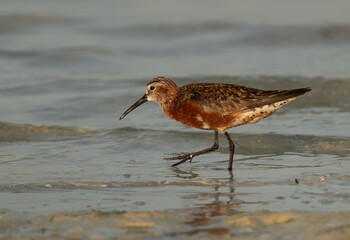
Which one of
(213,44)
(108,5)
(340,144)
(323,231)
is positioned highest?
(108,5)

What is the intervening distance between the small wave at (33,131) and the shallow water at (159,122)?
0.05 metres

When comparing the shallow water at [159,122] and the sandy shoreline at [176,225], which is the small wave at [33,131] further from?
the sandy shoreline at [176,225]

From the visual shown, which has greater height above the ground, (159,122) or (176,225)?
(159,122)

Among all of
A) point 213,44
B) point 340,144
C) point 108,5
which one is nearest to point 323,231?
point 340,144

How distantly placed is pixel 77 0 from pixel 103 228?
59.8 ft

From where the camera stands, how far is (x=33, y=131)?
37.0 feet

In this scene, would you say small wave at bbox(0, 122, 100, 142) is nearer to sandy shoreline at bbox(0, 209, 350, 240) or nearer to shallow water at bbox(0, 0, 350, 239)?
shallow water at bbox(0, 0, 350, 239)

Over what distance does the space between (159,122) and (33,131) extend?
213 cm

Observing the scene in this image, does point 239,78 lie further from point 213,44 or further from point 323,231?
point 323,231

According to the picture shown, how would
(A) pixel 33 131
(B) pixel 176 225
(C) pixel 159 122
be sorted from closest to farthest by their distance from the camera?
1. (B) pixel 176 225
2. (A) pixel 33 131
3. (C) pixel 159 122

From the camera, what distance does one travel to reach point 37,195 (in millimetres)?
7453

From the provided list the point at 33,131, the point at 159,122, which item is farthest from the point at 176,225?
the point at 159,122

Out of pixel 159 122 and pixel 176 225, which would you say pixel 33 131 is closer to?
pixel 159 122

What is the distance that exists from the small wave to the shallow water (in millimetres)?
48
